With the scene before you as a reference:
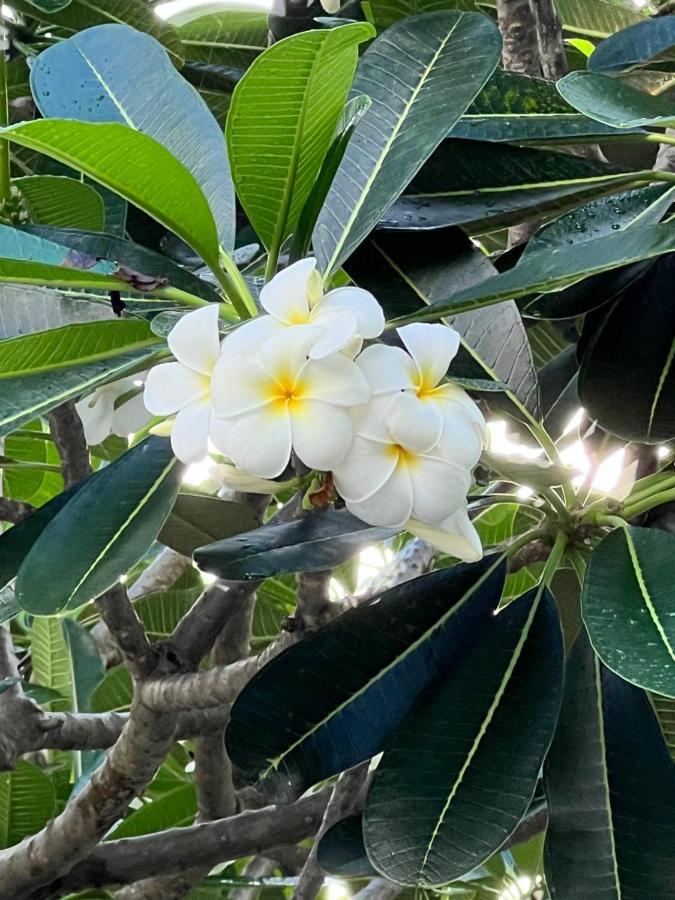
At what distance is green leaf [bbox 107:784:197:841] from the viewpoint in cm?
123

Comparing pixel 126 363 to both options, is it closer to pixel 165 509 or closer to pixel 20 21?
pixel 165 509

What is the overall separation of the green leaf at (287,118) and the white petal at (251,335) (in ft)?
0.50

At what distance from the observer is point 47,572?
0.67m

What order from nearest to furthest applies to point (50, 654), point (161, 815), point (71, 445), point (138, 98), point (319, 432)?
point (319, 432) → point (138, 98) → point (71, 445) → point (161, 815) → point (50, 654)

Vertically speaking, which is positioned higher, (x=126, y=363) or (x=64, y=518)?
(x=126, y=363)

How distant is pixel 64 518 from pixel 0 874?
0.45 m

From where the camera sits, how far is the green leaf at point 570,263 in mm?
557

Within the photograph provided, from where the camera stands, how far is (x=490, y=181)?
0.78 m

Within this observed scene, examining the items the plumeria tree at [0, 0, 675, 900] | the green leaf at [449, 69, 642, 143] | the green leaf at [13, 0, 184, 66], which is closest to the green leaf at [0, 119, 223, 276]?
the plumeria tree at [0, 0, 675, 900]

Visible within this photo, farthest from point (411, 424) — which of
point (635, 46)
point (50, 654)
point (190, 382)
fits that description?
point (50, 654)

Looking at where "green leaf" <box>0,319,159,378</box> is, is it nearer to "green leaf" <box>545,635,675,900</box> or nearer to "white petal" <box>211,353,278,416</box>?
"white petal" <box>211,353,278,416</box>

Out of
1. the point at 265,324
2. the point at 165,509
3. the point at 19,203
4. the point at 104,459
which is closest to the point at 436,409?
the point at 265,324

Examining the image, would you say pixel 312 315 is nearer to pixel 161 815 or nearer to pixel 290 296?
pixel 290 296

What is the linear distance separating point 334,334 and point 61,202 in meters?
0.29
